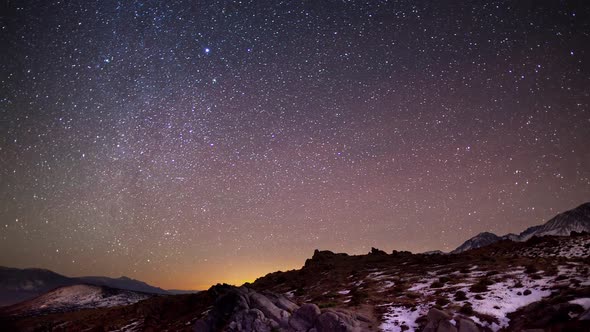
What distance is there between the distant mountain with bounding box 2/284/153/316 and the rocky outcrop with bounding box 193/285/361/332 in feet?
266

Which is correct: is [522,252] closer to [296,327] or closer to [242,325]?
[296,327]

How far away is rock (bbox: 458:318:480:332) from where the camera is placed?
1908 cm

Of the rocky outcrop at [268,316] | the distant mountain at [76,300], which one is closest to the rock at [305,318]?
the rocky outcrop at [268,316]

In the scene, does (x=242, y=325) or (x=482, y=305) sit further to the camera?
(x=242, y=325)

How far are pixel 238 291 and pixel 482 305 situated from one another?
1898cm

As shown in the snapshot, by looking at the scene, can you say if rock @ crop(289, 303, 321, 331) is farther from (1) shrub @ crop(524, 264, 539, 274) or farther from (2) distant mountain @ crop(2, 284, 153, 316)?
(2) distant mountain @ crop(2, 284, 153, 316)

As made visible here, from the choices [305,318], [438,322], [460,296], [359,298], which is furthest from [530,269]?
[305,318]

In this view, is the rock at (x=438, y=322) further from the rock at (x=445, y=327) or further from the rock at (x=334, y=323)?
the rock at (x=334, y=323)

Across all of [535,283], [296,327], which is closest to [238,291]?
[296,327]

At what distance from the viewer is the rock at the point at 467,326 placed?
19078 mm

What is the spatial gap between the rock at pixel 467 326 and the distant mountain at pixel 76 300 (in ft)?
322

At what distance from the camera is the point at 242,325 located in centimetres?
2583

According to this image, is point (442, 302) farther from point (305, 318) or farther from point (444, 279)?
point (305, 318)

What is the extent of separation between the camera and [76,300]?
104 metres
